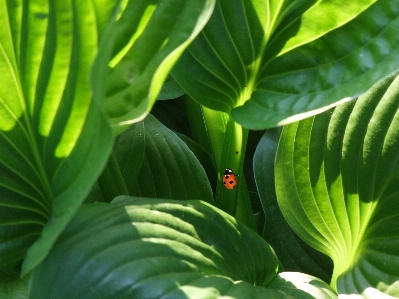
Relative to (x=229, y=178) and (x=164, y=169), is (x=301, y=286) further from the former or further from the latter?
(x=164, y=169)

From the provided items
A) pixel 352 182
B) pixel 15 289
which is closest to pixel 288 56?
pixel 352 182

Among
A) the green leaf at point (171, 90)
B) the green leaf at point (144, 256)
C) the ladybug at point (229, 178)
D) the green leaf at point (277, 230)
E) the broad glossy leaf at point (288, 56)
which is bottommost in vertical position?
the green leaf at point (277, 230)

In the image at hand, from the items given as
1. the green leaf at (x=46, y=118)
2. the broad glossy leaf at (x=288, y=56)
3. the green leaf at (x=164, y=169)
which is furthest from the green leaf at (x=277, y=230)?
the green leaf at (x=46, y=118)

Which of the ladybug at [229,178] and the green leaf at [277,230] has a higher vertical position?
the ladybug at [229,178]

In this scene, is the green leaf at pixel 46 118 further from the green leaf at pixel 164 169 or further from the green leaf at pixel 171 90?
the green leaf at pixel 171 90

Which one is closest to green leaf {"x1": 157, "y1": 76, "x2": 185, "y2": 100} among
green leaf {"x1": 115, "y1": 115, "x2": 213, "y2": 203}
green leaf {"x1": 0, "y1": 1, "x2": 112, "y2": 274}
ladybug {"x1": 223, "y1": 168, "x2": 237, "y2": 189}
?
green leaf {"x1": 115, "y1": 115, "x2": 213, "y2": 203}

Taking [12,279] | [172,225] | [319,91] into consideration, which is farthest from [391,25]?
[12,279]

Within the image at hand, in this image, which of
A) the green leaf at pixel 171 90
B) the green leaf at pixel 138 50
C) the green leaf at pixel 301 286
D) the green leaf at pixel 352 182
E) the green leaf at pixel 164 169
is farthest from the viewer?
the green leaf at pixel 171 90
